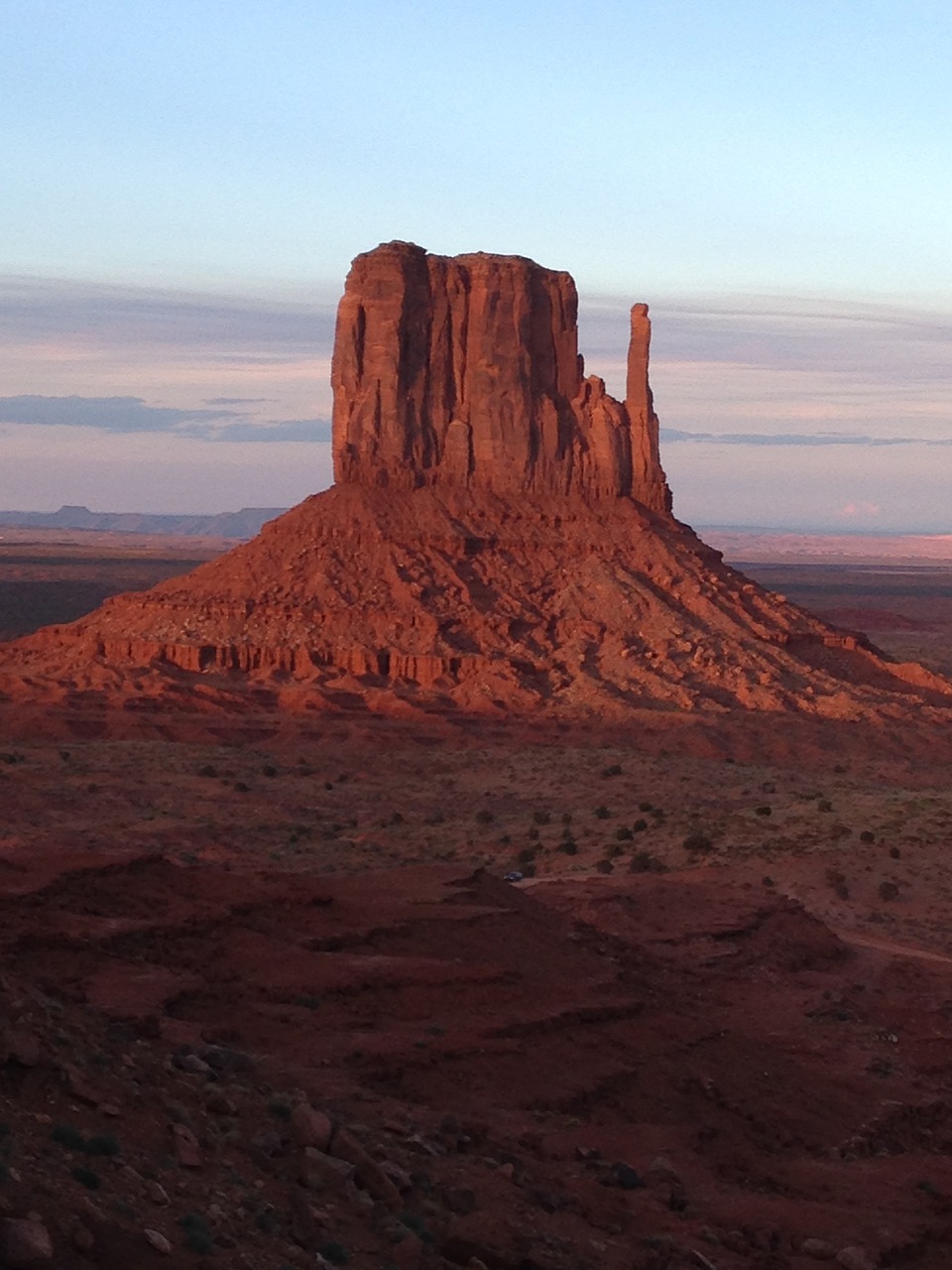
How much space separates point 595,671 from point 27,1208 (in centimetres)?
5597

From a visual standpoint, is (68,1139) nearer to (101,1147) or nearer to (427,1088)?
(101,1147)

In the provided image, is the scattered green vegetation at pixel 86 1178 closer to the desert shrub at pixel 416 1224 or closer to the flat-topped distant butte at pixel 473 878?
the flat-topped distant butte at pixel 473 878

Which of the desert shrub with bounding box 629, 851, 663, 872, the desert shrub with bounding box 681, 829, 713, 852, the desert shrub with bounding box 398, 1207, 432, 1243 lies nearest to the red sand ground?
the desert shrub with bounding box 398, 1207, 432, 1243

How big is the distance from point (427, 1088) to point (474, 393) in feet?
195

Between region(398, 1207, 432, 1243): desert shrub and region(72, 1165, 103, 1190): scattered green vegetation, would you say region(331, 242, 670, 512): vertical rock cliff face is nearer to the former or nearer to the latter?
region(398, 1207, 432, 1243): desert shrub

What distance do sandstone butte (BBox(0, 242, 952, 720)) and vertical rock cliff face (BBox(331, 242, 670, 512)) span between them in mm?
87

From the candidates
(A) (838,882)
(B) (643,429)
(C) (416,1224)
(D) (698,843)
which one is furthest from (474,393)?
(C) (416,1224)

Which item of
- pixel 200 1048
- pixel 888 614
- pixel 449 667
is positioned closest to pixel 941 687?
pixel 449 667

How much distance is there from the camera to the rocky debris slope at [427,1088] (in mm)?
12617

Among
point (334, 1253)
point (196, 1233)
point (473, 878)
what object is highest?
point (196, 1233)

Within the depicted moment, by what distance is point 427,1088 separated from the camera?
17203mm

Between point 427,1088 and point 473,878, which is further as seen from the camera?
point 473,878

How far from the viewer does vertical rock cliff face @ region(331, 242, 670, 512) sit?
244 ft

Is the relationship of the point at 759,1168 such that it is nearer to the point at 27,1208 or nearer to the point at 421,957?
the point at 421,957
